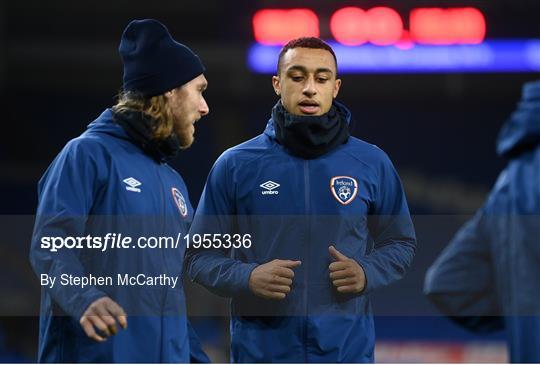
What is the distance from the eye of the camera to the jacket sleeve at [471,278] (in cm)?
250

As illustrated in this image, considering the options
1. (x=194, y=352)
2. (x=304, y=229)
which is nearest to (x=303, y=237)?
(x=304, y=229)

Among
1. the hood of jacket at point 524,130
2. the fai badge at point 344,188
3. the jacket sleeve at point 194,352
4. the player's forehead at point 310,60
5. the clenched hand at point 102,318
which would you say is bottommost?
the jacket sleeve at point 194,352

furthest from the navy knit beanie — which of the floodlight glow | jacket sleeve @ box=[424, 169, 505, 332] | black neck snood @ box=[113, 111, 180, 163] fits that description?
the floodlight glow

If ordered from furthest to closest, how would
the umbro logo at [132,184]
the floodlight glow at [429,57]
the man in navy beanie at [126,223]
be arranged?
the floodlight glow at [429,57], the umbro logo at [132,184], the man in navy beanie at [126,223]

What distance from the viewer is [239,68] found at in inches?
299

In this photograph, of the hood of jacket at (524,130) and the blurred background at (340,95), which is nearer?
the hood of jacket at (524,130)

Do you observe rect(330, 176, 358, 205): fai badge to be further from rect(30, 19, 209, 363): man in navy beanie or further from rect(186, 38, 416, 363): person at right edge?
rect(30, 19, 209, 363): man in navy beanie

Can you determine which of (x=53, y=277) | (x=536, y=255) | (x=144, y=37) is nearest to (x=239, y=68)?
(x=144, y=37)

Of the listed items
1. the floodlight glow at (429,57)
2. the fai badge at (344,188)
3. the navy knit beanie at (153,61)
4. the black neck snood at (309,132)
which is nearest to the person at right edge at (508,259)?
the fai badge at (344,188)

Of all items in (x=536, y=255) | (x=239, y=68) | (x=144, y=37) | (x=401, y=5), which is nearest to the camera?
(x=536, y=255)

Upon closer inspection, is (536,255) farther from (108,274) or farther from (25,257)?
(25,257)

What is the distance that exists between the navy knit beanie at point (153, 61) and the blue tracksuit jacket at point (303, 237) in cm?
29

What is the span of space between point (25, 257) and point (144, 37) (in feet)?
15.7

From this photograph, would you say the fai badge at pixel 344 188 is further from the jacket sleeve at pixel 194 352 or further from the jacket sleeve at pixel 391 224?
the jacket sleeve at pixel 194 352
